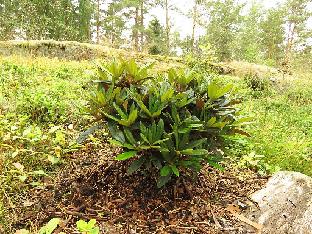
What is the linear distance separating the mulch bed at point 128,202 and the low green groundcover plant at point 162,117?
0.23 m

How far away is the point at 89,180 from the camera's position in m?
2.68

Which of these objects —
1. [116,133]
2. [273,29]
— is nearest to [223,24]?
[273,29]

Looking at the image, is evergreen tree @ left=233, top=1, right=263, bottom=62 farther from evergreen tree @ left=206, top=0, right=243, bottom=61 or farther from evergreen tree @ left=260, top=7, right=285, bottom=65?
evergreen tree @ left=206, top=0, right=243, bottom=61

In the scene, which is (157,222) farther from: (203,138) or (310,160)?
(310,160)

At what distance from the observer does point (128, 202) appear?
2.44 meters

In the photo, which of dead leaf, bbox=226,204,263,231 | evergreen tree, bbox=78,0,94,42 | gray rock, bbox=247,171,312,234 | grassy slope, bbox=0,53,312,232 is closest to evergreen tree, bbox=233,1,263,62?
evergreen tree, bbox=78,0,94,42

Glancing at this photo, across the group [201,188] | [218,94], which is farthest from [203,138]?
[201,188]

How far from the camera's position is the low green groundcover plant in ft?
7.34

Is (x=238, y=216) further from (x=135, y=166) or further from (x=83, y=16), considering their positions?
(x=83, y=16)

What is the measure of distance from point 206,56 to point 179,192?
1009cm

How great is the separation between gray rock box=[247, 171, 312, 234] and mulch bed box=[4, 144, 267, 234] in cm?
12

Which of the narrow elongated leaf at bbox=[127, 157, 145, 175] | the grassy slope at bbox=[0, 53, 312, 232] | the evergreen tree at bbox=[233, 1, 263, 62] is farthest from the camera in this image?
the evergreen tree at bbox=[233, 1, 263, 62]

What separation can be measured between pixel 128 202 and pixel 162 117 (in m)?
0.69

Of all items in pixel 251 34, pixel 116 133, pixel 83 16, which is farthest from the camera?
pixel 251 34
